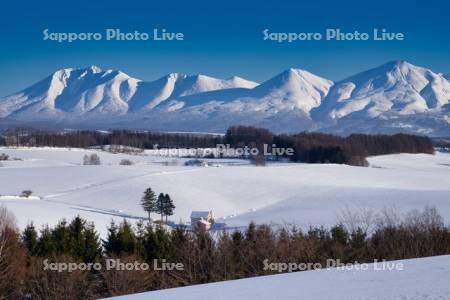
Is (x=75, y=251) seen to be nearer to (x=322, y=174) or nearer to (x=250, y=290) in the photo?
(x=250, y=290)

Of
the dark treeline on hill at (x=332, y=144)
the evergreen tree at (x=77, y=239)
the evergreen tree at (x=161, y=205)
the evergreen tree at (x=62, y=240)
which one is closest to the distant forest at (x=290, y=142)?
the dark treeline on hill at (x=332, y=144)

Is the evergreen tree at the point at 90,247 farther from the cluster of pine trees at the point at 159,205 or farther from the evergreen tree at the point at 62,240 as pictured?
the cluster of pine trees at the point at 159,205

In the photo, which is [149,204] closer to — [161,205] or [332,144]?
[161,205]

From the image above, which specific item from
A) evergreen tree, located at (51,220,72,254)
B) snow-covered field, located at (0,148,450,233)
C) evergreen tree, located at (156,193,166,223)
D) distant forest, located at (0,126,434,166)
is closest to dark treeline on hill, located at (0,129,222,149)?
distant forest, located at (0,126,434,166)

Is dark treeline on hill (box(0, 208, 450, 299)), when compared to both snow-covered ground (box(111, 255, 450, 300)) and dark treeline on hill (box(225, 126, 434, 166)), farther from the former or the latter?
dark treeline on hill (box(225, 126, 434, 166))

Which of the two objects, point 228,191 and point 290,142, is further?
point 290,142

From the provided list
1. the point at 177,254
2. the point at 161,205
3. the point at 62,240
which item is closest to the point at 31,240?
the point at 62,240

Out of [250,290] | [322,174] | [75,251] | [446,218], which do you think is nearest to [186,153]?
[322,174]
